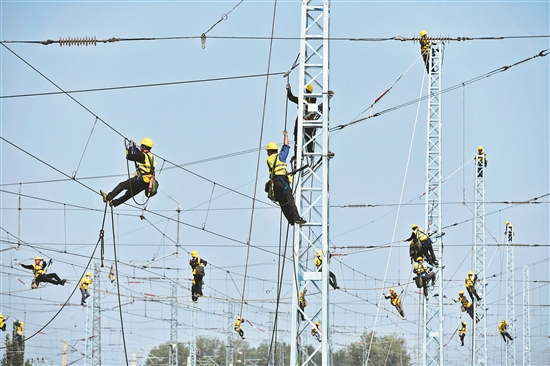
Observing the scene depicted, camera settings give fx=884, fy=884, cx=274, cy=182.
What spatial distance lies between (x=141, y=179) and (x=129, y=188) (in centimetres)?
23

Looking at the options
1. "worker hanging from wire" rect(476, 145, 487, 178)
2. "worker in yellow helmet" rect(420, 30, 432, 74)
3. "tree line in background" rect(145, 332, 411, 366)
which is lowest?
"tree line in background" rect(145, 332, 411, 366)

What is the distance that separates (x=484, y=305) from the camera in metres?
30.3

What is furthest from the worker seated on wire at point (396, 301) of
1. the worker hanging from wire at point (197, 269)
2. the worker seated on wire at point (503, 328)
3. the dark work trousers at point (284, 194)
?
the dark work trousers at point (284, 194)

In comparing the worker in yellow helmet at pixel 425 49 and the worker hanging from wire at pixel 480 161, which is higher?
the worker in yellow helmet at pixel 425 49

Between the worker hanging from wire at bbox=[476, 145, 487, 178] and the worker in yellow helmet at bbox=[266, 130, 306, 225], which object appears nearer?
the worker in yellow helmet at bbox=[266, 130, 306, 225]

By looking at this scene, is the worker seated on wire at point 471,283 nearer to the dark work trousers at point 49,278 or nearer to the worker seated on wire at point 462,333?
the worker seated on wire at point 462,333

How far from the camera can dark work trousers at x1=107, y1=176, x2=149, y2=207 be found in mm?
13166

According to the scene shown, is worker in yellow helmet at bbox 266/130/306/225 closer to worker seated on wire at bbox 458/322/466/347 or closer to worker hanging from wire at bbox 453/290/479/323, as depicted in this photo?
worker hanging from wire at bbox 453/290/479/323

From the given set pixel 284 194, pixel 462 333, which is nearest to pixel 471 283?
pixel 462 333

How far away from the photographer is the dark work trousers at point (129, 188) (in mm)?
13166

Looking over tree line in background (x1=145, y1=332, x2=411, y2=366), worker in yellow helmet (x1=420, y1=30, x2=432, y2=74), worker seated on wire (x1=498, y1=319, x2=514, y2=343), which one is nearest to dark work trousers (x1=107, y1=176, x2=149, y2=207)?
worker in yellow helmet (x1=420, y1=30, x2=432, y2=74)

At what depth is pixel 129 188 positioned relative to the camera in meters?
13.2

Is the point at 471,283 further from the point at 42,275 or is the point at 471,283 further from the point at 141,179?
the point at 141,179

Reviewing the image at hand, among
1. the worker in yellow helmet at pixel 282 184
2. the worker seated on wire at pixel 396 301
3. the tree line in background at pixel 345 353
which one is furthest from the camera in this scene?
the tree line in background at pixel 345 353
